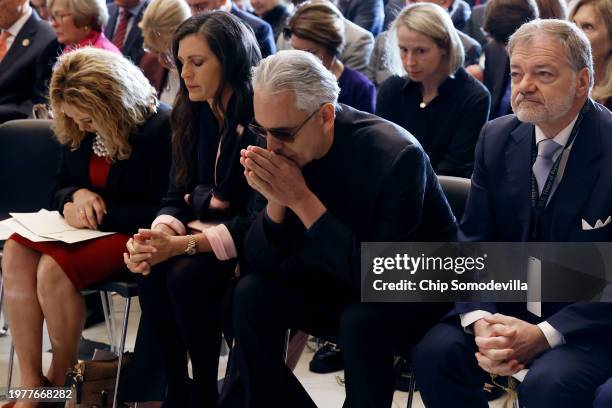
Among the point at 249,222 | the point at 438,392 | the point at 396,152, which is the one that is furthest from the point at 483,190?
the point at 249,222

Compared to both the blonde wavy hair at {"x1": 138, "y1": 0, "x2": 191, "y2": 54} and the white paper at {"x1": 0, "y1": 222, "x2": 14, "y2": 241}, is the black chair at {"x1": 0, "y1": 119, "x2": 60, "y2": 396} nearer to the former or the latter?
the white paper at {"x1": 0, "y1": 222, "x2": 14, "y2": 241}

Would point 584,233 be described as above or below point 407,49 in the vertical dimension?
below

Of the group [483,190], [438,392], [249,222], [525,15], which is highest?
[525,15]

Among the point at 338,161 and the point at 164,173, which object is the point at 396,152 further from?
the point at 164,173

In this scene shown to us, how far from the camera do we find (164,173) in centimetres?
376

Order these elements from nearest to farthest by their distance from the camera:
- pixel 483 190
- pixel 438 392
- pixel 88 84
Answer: pixel 438 392 → pixel 483 190 → pixel 88 84

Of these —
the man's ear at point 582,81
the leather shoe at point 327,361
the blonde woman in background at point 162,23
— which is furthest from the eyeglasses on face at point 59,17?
the man's ear at point 582,81

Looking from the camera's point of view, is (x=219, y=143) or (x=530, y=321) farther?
(x=219, y=143)

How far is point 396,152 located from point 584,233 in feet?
1.78

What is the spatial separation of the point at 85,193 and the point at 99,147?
0.18m

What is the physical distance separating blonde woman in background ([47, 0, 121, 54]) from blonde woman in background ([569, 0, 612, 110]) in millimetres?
2584

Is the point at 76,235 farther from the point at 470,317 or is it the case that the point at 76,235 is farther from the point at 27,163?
the point at 470,317

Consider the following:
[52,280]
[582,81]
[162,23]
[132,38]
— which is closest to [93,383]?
[52,280]

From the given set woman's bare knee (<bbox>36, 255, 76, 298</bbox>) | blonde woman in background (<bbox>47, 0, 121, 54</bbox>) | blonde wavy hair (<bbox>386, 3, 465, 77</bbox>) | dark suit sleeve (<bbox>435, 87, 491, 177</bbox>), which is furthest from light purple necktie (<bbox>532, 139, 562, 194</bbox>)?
blonde woman in background (<bbox>47, 0, 121, 54</bbox>)
